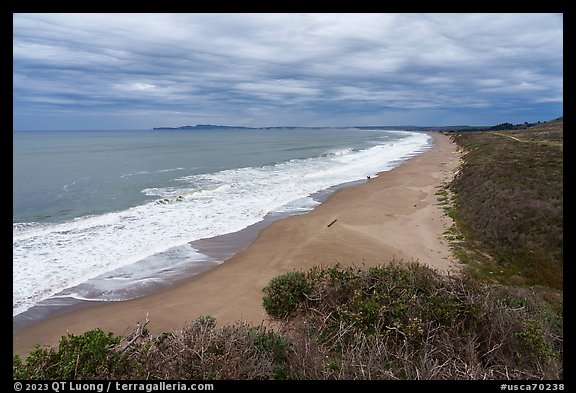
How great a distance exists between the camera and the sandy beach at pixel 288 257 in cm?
945

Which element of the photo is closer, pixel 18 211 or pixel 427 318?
pixel 427 318

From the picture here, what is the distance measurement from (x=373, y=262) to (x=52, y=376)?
34.2 feet

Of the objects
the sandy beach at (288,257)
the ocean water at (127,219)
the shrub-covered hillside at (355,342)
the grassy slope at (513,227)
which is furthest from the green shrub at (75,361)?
the grassy slope at (513,227)

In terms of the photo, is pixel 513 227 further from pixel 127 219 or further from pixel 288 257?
pixel 127 219

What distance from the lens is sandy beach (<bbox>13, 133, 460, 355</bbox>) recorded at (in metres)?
9.45

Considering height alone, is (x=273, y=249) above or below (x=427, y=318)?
below

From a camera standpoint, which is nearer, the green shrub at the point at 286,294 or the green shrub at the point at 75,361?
the green shrub at the point at 75,361

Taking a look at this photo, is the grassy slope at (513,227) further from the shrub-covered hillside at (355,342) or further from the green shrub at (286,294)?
the green shrub at (286,294)

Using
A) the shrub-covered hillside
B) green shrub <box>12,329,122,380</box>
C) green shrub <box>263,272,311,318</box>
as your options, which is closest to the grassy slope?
the shrub-covered hillside

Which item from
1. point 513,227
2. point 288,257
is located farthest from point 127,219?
point 513,227

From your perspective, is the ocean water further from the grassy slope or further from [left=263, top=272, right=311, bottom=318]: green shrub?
the grassy slope

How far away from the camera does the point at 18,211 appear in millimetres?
22844
